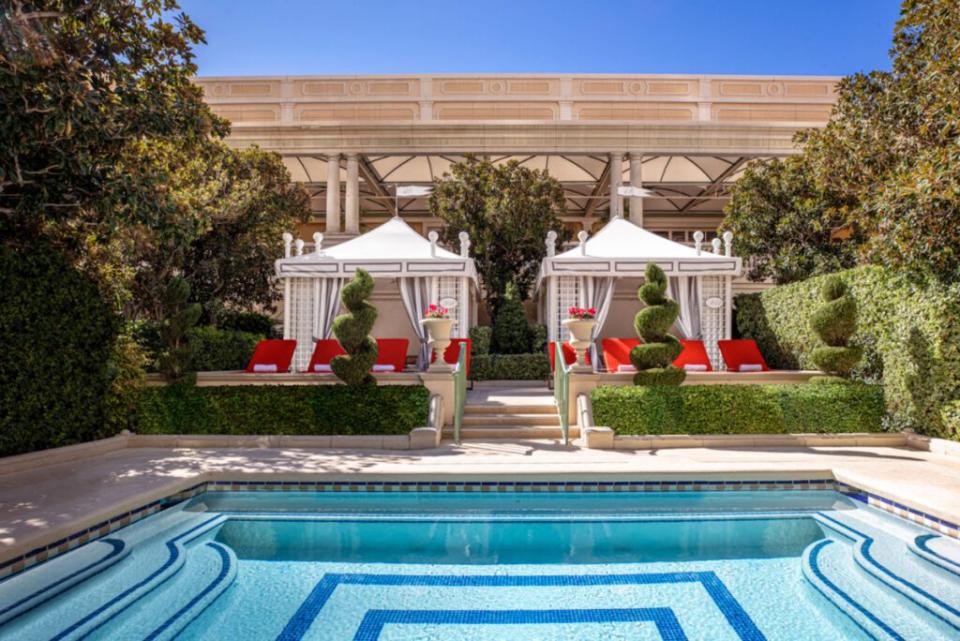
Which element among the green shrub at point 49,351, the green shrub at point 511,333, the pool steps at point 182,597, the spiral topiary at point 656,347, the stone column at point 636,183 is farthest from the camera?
the stone column at point 636,183

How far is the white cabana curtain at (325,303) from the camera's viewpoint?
12625mm

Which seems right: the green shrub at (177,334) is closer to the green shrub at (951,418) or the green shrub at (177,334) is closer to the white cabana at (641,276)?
the white cabana at (641,276)

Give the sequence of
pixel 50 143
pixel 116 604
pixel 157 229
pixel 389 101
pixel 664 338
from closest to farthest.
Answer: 1. pixel 116 604
2. pixel 50 143
3. pixel 157 229
4. pixel 664 338
5. pixel 389 101

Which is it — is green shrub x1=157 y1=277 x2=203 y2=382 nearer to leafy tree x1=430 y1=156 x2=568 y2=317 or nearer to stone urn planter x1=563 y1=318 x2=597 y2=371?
stone urn planter x1=563 y1=318 x2=597 y2=371

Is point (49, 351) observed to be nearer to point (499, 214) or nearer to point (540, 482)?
point (540, 482)

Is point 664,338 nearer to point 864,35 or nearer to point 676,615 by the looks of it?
point 676,615

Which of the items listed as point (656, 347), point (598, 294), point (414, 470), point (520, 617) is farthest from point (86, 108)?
point (598, 294)

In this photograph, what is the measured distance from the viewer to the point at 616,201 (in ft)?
66.1

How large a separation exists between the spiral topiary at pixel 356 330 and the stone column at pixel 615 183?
1360 centimetres

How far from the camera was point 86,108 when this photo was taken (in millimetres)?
5555

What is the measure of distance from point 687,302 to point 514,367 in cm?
416

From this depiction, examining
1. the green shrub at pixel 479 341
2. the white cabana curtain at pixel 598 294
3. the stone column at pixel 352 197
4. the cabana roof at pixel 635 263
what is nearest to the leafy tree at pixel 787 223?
the cabana roof at pixel 635 263

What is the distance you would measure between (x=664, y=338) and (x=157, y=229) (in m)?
6.87

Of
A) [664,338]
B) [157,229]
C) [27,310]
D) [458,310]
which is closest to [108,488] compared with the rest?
[27,310]
